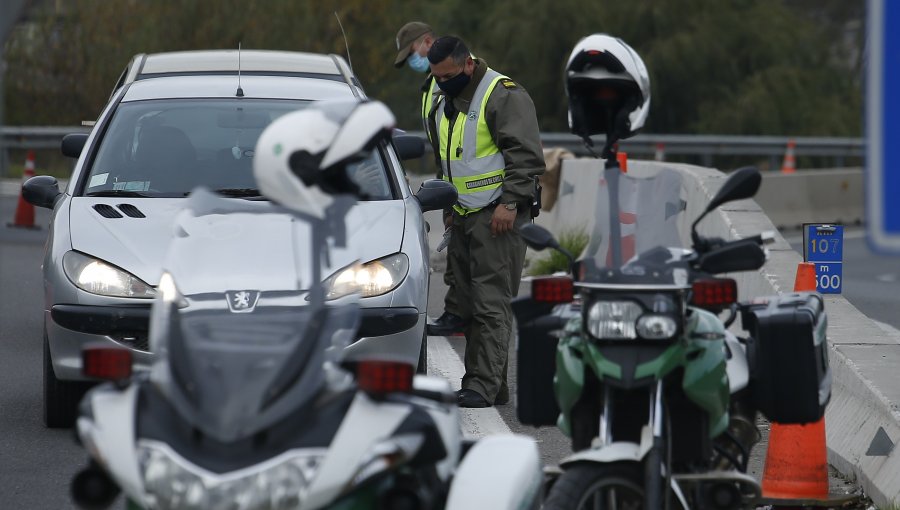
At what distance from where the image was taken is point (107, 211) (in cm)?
819

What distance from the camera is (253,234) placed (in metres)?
5.39

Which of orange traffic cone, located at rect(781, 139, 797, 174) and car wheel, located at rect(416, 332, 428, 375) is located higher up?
car wheel, located at rect(416, 332, 428, 375)

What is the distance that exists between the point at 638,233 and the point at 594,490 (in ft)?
2.79

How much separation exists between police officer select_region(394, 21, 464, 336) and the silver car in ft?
1.00

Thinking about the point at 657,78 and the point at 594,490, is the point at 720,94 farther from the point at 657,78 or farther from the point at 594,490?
the point at 594,490

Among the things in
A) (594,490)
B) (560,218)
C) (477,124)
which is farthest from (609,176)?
(560,218)

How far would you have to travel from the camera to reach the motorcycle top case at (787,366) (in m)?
5.43

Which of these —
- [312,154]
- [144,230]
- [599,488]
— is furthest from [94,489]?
[144,230]

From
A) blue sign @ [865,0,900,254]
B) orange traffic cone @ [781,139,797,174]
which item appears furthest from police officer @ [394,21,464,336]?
orange traffic cone @ [781,139,797,174]

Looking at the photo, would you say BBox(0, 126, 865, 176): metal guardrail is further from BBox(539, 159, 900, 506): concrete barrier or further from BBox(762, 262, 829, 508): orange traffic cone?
BBox(762, 262, 829, 508): orange traffic cone

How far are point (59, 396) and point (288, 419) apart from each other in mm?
4207

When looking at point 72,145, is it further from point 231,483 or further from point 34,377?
point 231,483

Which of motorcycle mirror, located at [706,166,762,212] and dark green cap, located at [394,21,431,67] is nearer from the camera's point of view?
motorcycle mirror, located at [706,166,762,212]

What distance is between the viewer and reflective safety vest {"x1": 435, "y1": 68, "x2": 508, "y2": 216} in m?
8.69
